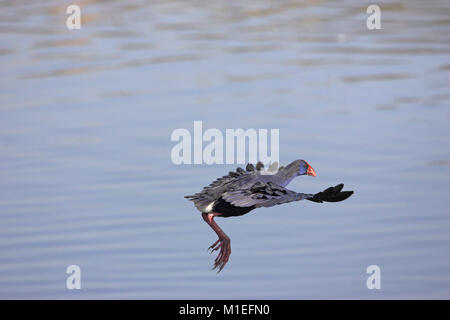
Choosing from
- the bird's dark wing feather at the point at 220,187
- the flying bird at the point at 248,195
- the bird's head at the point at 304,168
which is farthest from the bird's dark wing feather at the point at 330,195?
the bird's head at the point at 304,168

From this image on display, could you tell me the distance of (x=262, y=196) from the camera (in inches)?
275

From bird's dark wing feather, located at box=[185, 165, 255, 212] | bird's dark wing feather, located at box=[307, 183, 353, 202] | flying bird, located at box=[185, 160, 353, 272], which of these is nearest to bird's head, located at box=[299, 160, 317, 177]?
flying bird, located at box=[185, 160, 353, 272]

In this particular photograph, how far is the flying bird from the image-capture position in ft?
22.9

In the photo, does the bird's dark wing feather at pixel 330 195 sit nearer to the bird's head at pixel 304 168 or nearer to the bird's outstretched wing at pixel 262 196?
the bird's outstretched wing at pixel 262 196

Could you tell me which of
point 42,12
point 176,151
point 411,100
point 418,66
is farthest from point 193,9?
point 176,151

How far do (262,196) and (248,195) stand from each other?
10cm

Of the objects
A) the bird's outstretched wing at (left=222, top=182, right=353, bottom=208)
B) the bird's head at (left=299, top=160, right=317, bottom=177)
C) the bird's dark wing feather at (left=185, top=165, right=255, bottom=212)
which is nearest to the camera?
the bird's outstretched wing at (left=222, top=182, right=353, bottom=208)

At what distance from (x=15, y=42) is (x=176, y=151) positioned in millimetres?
4750

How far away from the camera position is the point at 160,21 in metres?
14.7

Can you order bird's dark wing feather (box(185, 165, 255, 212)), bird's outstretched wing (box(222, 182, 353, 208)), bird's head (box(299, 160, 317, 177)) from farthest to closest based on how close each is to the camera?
bird's head (box(299, 160, 317, 177))
bird's dark wing feather (box(185, 165, 255, 212))
bird's outstretched wing (box(222, 182, 353, 208))

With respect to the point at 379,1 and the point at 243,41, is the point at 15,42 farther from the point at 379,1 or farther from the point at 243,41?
the point at 379,1

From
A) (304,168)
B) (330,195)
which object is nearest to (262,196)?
(330,195)

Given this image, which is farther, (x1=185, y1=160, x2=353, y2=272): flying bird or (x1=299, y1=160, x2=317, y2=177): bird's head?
(x1=299, y1=160, x2=317, y2=177): bird's head

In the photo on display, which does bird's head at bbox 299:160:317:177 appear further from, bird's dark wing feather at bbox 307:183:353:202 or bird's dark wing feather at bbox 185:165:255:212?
bird's dark wing feather at bbox 307:183:353:202
